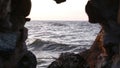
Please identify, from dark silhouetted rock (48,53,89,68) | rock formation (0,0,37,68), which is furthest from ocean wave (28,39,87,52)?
rock formation (0,0,37,68)

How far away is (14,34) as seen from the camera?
12055mm

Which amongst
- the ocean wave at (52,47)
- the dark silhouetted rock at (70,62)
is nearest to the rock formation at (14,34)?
the dark silhouetted rock at (70,62)

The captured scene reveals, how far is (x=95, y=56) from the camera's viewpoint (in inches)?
575

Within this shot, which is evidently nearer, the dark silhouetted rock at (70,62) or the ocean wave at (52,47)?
the dark silhouetted rock at (70,62)

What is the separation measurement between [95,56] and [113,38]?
10.2 feet

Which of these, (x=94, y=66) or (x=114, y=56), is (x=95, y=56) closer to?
(x=94, y=66)

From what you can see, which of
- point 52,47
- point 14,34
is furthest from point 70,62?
point 52,47

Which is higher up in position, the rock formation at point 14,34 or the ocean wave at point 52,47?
the rock formation at point 14,34

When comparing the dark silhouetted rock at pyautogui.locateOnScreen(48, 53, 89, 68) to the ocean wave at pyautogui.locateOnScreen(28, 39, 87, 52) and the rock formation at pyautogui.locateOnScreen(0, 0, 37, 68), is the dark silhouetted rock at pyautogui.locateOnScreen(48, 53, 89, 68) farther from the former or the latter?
the ocean wave at pyautogui.locateOnScreen(28, 39, 87, 52)

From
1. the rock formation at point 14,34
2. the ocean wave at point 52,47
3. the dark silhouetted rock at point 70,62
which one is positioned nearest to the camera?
the rock formation at point 14,34

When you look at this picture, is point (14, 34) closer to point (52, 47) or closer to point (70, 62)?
point (70, 62)

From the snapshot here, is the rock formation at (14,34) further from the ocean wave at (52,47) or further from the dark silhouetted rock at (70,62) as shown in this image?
the ocean wave at (52,47)

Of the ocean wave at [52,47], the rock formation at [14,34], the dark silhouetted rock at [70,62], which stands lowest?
the ocean wave at [52,47]

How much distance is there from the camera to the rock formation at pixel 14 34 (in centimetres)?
1123
